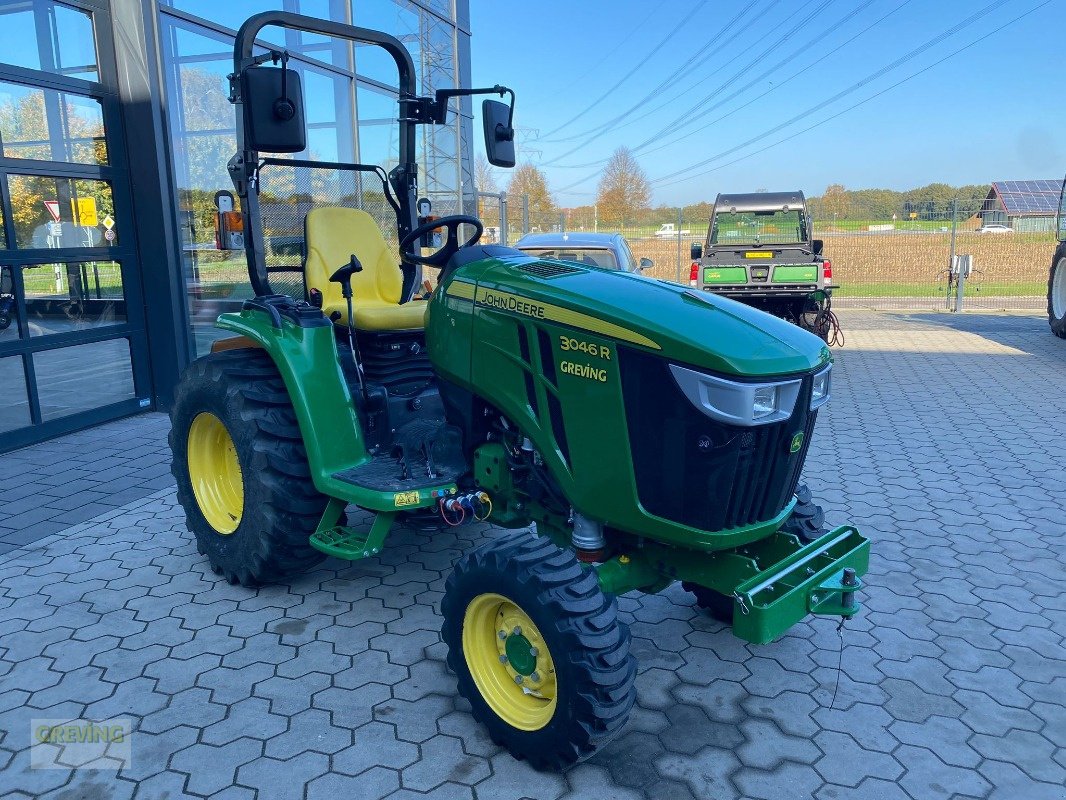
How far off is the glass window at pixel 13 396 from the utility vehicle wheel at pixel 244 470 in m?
2.73

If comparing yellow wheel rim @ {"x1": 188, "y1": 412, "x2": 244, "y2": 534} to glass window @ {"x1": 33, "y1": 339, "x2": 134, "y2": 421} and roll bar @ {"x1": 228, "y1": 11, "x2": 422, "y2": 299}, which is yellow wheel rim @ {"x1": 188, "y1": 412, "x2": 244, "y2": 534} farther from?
glass window @ {"x1": 33, "y1": 339, "x2": 134, "y2": 421}

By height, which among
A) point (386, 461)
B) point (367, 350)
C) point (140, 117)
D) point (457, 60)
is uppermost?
point (457, 60)

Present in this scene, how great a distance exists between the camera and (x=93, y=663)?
122 inches

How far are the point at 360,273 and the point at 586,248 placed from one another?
4.99 meters

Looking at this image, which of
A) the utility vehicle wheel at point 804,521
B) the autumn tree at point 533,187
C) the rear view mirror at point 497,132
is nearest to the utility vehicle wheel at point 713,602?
the utility vehicle wheel at point 804,521

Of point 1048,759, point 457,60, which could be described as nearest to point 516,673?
point 1048,759

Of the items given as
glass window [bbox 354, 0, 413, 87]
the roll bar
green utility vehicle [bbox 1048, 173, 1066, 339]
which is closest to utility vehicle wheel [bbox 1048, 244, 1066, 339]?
green utility vehicle [bbox 1048, 173, 1066, 339]

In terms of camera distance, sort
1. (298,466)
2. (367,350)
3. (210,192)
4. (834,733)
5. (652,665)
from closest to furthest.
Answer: (834,733) < (652,665) < (298,466) < (367,350) < (210,192)

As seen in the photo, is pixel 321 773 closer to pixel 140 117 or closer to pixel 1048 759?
pixel 1048 759

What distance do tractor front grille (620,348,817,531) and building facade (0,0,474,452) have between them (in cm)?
312

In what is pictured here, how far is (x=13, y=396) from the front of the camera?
19.5 feet

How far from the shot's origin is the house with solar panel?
1655cm

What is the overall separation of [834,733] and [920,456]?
369cm

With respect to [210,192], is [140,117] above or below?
above
